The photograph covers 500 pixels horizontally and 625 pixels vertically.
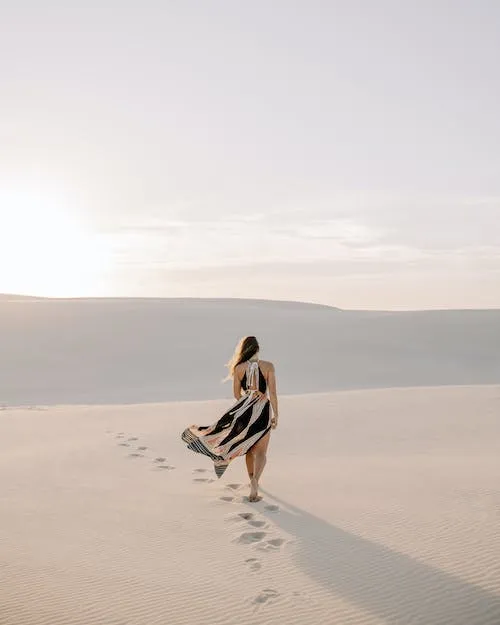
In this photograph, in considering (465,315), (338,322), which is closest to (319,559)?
(338,322)

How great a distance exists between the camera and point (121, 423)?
13812 millimetres

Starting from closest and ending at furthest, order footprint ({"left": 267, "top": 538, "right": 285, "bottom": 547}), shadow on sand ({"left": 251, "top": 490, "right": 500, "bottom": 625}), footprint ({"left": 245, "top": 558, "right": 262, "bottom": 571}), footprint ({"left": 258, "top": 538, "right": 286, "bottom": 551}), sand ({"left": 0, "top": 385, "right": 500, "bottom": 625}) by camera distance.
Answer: shadow on sand ({"left": 251, "top": 490, "right": 500, "bottom": 625})
sand ({"left": 0, "top": 385, "right": 500, "bottom": 625})
footprint ({"left": 245, "top": 558, "right": 262, "bottom": 571})
footprint ({"left": 258, "top": 538, "right": 286, "bottom": 551})
footprint ({"left": 267, "top": 538, "right": 285, "bottom": 547})

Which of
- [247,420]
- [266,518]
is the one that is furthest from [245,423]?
[266,518]

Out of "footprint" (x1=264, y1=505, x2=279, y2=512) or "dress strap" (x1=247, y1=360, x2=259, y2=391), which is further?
"dress strap" (x1=247, y1=360, x2=259, y2=391)

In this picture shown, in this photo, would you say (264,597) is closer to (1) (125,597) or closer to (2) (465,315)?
(1) (125,597)

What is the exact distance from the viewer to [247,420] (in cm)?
738

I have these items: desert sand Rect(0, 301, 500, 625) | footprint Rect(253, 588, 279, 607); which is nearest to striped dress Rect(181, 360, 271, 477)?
desert sand Rect(0, 301, 500, 625)

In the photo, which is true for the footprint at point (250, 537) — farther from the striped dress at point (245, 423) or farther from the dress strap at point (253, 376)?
the dress strap at point (253, 376)

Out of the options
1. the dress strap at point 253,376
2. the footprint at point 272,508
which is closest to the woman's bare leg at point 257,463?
the footprint at point 272,508

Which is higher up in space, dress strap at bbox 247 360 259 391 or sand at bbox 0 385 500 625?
dress strap at bbox 247 360 259 391

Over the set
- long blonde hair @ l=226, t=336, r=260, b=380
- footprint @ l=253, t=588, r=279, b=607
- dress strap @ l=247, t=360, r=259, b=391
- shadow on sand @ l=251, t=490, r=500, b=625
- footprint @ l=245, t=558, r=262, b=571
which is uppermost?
long blonde hair @ l=226, t=336, r=260, b=380

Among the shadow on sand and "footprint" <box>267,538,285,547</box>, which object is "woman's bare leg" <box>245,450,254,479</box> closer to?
the shadow on sand

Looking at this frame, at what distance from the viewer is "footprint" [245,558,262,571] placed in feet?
17.6

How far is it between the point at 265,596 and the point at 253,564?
60 centimetres
